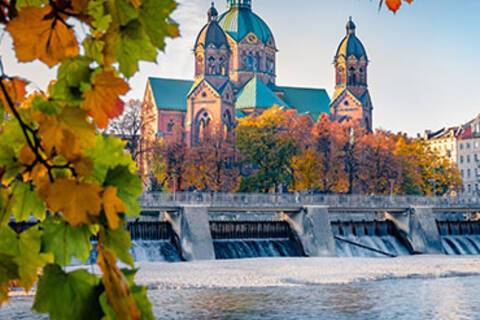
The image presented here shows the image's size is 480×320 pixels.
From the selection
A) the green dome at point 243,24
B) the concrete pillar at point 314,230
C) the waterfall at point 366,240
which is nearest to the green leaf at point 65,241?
the concrete pillar at point 314,230

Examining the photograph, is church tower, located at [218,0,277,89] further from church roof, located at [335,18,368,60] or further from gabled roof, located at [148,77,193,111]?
church roof, located at [335,18,368,60]

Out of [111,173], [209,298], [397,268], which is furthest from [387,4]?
[397,268]

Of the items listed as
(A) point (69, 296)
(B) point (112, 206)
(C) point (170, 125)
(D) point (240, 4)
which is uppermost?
(D) point (240, 4)

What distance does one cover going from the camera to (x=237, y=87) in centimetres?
8706

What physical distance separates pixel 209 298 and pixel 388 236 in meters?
22.8

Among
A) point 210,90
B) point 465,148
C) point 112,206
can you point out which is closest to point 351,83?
point 210,90

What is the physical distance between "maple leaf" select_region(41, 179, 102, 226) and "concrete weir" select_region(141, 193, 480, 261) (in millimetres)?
33642

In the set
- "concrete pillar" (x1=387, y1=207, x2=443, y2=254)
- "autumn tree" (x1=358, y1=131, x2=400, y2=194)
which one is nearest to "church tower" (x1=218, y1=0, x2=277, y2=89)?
"autumn tree" (x1=358, y1=131, x2=400, y2=194)

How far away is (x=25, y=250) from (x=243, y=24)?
90.6 metres

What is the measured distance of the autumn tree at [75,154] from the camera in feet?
3.63

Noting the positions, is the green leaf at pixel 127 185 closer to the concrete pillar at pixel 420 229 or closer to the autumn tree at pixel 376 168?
the concrete pillar at pixel 420 229

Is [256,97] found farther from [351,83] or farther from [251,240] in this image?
[251,240]

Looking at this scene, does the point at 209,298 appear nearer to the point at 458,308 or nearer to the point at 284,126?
the point at 458,308

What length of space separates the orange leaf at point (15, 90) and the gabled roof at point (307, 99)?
88022 mm
